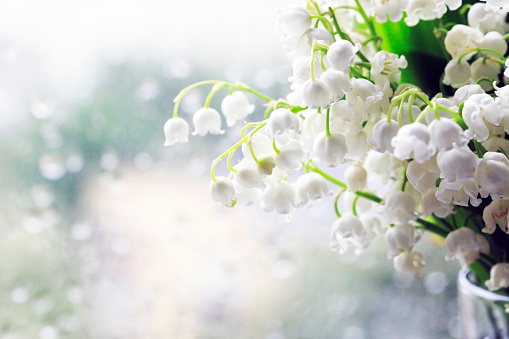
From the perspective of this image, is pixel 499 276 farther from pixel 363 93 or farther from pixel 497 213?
pixel 363 93

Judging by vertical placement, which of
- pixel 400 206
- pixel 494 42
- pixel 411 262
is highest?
pixel 494 42

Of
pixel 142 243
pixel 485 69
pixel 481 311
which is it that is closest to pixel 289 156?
pixel 485 69

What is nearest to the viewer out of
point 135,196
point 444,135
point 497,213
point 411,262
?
point 444,135

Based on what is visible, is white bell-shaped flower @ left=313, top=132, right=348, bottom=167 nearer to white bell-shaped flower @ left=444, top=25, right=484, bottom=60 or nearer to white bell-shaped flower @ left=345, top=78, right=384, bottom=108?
white bell-shaped flower @ left=345, top=78, right=384, bottom=108

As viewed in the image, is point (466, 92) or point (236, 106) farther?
point (236, 106)

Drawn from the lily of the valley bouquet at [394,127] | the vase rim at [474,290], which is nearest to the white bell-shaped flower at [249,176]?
the lily of the valley bouquet at [394,127]

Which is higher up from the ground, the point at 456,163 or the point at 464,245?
the point at 456,163

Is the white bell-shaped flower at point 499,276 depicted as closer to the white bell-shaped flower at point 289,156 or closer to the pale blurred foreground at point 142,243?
the white bell-shaped flower at point 289,156
